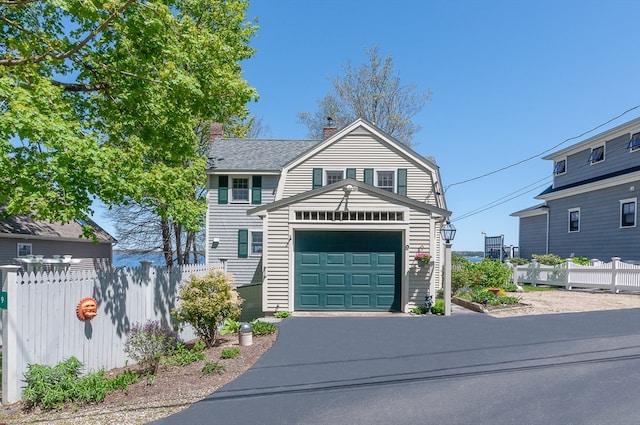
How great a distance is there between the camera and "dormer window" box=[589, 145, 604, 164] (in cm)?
2038

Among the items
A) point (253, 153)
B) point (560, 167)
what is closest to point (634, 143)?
point (560, 167)

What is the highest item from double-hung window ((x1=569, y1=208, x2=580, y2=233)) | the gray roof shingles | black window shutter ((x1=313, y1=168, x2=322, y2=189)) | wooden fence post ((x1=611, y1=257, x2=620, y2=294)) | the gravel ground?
the gray roof shingles

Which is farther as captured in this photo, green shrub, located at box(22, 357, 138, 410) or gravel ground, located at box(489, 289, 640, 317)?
gravel ground, located at box(489, 289, 640, 317)

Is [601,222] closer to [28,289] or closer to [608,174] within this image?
[608,174]

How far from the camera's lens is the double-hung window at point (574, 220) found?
2095cm

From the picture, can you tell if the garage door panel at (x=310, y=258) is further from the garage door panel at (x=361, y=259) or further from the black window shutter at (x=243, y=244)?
the black window shutter at (x=243, y=244)

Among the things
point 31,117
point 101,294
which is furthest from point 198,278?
point 31,117

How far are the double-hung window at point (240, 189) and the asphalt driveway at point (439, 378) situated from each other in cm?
1065

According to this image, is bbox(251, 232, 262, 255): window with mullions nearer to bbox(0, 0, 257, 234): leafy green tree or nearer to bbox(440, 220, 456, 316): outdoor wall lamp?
bbox(0, 0, 257, 234): leafy green tree

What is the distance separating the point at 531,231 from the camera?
25.4 meters

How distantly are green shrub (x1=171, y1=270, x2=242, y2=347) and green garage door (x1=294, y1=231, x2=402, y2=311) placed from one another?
3738 mm

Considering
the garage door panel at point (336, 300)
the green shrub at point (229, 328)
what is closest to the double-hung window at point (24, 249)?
the green shrub at point (229, 328)

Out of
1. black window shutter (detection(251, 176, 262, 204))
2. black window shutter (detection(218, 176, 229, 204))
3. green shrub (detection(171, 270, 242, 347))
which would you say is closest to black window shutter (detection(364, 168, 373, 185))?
black window shutter (detection(251, 176, 262, 204))

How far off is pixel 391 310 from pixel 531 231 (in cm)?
1867
